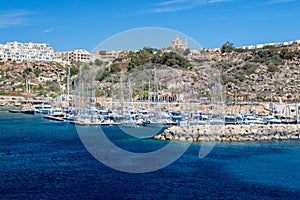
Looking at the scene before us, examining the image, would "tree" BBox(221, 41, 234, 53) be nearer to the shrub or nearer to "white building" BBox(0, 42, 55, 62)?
the shrub

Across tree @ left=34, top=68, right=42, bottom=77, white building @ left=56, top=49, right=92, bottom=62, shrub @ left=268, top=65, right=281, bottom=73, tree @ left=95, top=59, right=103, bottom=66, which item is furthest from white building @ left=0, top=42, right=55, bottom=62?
Answer: shrub @ left=268, top=65, right=281, bottom=73

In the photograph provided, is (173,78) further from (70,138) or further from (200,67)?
(70,138)

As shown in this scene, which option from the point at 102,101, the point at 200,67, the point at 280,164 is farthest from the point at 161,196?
the point at 200,67

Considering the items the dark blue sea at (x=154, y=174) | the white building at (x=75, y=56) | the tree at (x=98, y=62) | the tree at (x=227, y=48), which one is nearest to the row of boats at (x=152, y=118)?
the dark blue sea at (x=154, y=174)

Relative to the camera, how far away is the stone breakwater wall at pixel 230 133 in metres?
29.1

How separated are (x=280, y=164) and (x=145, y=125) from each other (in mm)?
16666

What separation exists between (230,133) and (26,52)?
3168 inches

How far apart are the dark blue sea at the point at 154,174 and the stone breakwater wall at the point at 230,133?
4.20ft

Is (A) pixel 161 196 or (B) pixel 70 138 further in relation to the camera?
(B) pixel 70 138

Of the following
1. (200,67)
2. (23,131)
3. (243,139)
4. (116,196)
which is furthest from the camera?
(200,67)

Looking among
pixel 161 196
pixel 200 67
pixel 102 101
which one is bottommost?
pixel 161 196

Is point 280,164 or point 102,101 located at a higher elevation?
point 102,101

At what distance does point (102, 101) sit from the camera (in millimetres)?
50656

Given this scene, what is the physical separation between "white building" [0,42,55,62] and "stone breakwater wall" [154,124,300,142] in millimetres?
73945
